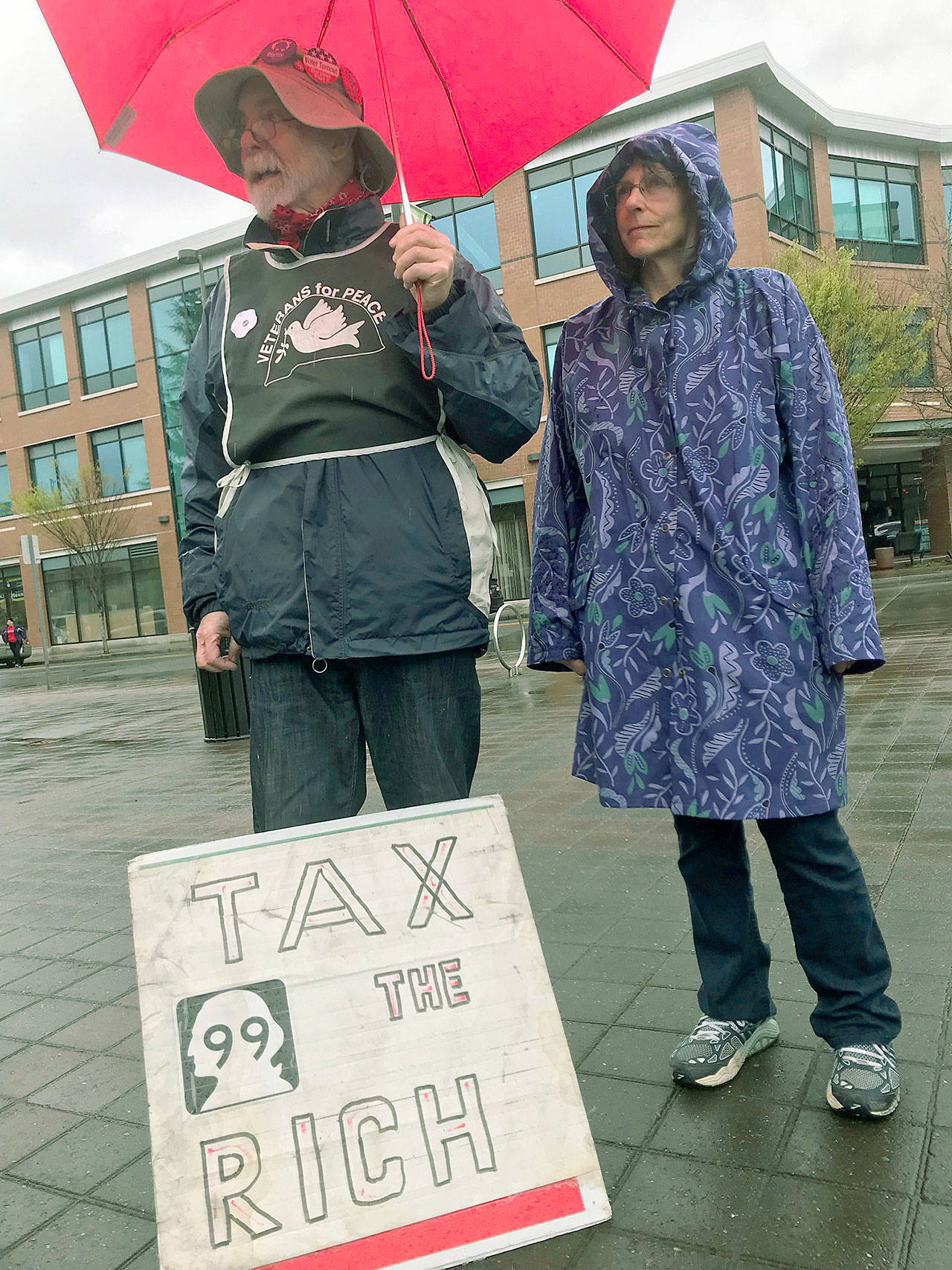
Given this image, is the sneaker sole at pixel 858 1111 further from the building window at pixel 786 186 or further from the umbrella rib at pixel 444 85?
the building window at pixel 786 186

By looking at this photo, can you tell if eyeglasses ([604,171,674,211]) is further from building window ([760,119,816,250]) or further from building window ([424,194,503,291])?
building window ([424,194,503,291])

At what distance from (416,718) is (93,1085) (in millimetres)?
1441

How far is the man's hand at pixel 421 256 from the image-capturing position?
73.1 inches

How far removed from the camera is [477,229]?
2591 cm

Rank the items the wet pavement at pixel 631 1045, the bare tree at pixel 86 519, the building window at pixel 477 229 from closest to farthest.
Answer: the wet pavement at pixel 631 1045 → the building window at pixel 477 229 → the bare tree at pixel 86 519

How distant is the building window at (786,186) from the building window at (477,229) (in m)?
6.53

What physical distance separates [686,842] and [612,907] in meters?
1.33

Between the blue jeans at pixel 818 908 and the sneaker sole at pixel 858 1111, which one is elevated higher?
the blue jeans at pixel 818 908

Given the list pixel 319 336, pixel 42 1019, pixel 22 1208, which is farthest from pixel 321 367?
pixel 42 1019

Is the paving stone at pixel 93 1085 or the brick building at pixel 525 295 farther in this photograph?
the brick building at pixel 525 295

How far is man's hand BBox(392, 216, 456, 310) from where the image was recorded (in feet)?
6.09

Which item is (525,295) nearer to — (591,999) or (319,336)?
(591,999)

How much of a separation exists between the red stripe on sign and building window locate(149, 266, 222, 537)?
1217 inches

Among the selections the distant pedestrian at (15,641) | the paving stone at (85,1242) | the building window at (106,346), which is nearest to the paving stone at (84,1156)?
the paving stone at (85,1242)
